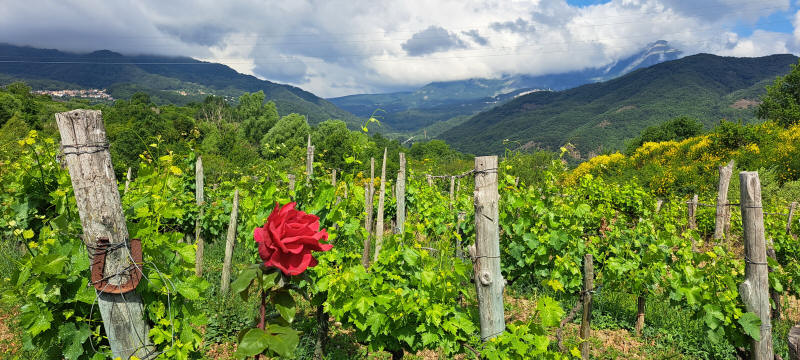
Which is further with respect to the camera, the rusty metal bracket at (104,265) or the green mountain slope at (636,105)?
the green mountain slope at (636,105)

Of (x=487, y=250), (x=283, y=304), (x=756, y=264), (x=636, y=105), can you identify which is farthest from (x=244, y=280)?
(x=636, y=105)

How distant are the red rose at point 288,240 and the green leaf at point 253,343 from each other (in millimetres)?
280

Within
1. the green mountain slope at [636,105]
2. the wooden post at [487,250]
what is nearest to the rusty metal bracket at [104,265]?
the wooden post at [487,250]

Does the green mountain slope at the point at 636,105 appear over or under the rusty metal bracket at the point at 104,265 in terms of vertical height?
over

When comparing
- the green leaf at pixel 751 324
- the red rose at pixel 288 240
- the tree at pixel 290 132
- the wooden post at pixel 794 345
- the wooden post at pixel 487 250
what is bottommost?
the green leaf at pixel 751 324

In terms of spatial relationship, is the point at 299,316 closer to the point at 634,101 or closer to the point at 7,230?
the point at 7,230

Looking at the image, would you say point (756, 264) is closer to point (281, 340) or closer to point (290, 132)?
point (281, 340)

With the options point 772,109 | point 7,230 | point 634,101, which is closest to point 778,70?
point 634,101

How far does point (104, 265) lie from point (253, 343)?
101 centimetres

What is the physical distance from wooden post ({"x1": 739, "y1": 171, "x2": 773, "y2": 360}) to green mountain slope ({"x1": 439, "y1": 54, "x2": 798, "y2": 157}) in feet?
257

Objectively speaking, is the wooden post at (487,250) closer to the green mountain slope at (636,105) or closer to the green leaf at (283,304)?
the green leaf at (283,304)

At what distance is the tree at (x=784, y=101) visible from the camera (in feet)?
66.1

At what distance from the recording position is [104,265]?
1585mm

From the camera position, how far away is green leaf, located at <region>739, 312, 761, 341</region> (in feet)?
10.0
